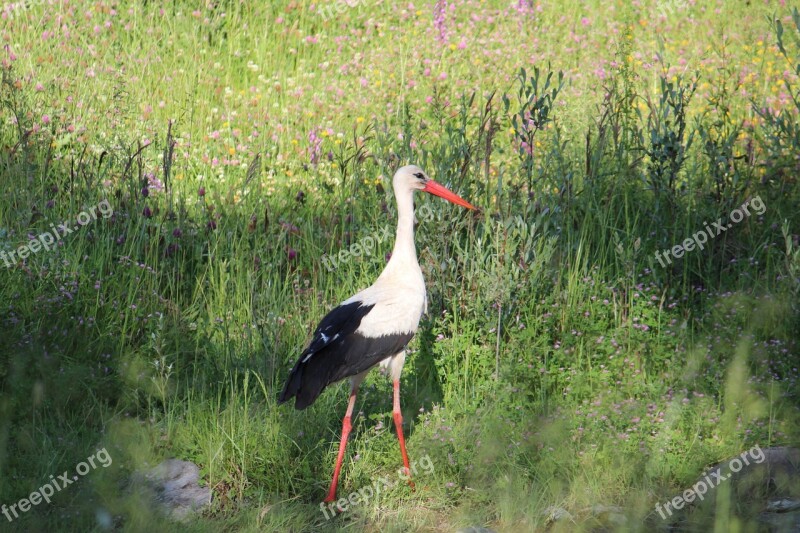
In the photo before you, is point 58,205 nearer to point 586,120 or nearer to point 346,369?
point 346,369

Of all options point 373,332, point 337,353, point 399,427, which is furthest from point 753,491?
point 337,353

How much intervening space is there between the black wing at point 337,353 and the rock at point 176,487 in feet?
1.92

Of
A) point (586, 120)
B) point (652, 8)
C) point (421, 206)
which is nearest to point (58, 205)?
point (421, 206)

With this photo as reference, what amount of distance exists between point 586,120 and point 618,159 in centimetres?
170

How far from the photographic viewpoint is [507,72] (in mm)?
9188

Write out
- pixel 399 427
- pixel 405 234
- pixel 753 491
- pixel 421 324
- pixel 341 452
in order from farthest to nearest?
pixel 421 324 → pixel 405 234 → pixel 399 427 → pixel 341 452 → pixel 753 491

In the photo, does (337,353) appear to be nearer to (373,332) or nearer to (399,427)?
(373,332)

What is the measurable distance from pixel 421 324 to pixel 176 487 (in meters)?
1.79

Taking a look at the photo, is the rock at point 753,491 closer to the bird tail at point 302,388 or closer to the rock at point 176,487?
the bird tail at point 302,388

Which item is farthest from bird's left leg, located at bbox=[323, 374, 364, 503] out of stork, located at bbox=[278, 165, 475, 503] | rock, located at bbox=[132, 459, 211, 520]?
rock, located at bbox=[132, 459, 211, 520]

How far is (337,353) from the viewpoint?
15.2 feet

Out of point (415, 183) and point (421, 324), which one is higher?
point (415, 183)

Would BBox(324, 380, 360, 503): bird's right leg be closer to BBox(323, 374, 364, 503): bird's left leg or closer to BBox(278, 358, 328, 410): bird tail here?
BBox(323, 374, 364, 503): bird's left leg

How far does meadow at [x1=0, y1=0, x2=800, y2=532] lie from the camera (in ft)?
15.0
